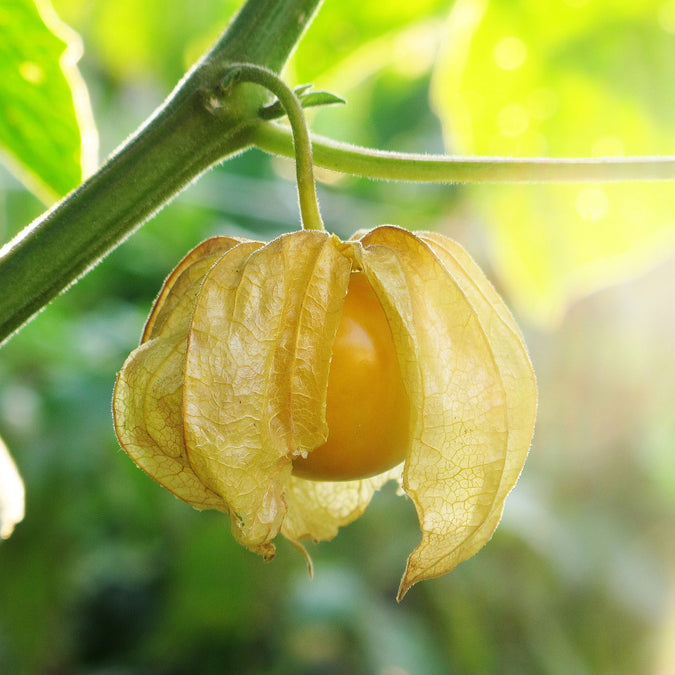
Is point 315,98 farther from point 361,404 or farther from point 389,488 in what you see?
point 389,488

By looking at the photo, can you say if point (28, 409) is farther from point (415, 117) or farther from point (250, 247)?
point (415, 117)

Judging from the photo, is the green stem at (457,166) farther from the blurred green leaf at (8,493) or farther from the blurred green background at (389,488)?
the blurred green background at (389,488)

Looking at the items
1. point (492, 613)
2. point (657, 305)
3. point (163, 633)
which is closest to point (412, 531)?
point (492, 613)

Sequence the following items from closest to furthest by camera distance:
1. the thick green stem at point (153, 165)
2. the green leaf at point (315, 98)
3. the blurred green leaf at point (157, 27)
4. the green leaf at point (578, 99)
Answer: the thick green stem at point (153, 165), the green leaf at point (315, 98), the green leaf at point (578, 99), the blurred green leaf at point (157, 27)

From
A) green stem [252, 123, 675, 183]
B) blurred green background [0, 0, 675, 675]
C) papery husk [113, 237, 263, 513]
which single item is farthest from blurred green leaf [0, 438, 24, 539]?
blurred green background [0, 0, 675, 675]

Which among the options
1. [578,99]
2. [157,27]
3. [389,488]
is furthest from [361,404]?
[389,488]

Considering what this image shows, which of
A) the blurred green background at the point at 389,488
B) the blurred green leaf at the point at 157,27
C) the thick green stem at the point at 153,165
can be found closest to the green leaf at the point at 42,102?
the thick green stem at the point at 153,165
